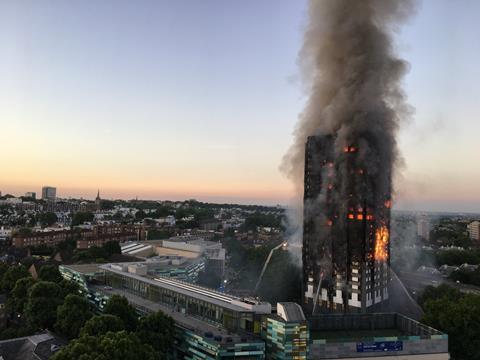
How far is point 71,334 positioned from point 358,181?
29.0m

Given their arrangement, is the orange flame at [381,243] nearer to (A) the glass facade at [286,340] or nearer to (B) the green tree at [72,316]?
(A) the glass facade at [286,340]

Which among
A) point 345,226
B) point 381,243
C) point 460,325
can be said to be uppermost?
point 345,226

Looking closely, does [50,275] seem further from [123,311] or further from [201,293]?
[201,293]

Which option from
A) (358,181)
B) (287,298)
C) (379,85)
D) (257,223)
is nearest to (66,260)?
Result: (287,298)

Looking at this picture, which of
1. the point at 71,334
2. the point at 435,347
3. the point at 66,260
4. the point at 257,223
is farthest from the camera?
the point at 257,223

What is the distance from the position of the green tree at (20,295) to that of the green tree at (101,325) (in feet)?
51.5

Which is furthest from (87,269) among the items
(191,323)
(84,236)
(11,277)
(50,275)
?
A: (84,236)

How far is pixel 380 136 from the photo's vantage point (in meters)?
45.5

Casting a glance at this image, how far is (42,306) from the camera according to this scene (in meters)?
37.3

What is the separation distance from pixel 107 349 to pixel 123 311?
30.1 feet

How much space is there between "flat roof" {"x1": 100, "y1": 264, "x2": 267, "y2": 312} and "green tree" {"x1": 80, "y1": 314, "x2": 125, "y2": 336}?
666 cm

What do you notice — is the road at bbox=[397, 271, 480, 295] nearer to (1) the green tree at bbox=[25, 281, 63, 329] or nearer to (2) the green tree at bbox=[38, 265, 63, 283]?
(1) the green tree at bbox=[25, 281, 63, 329]

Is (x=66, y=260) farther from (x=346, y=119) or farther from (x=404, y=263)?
(x=404, y=263)

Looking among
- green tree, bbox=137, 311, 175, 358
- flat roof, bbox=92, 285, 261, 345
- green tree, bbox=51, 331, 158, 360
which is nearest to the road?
flat roof, bbox=92, 285, 261, 345
